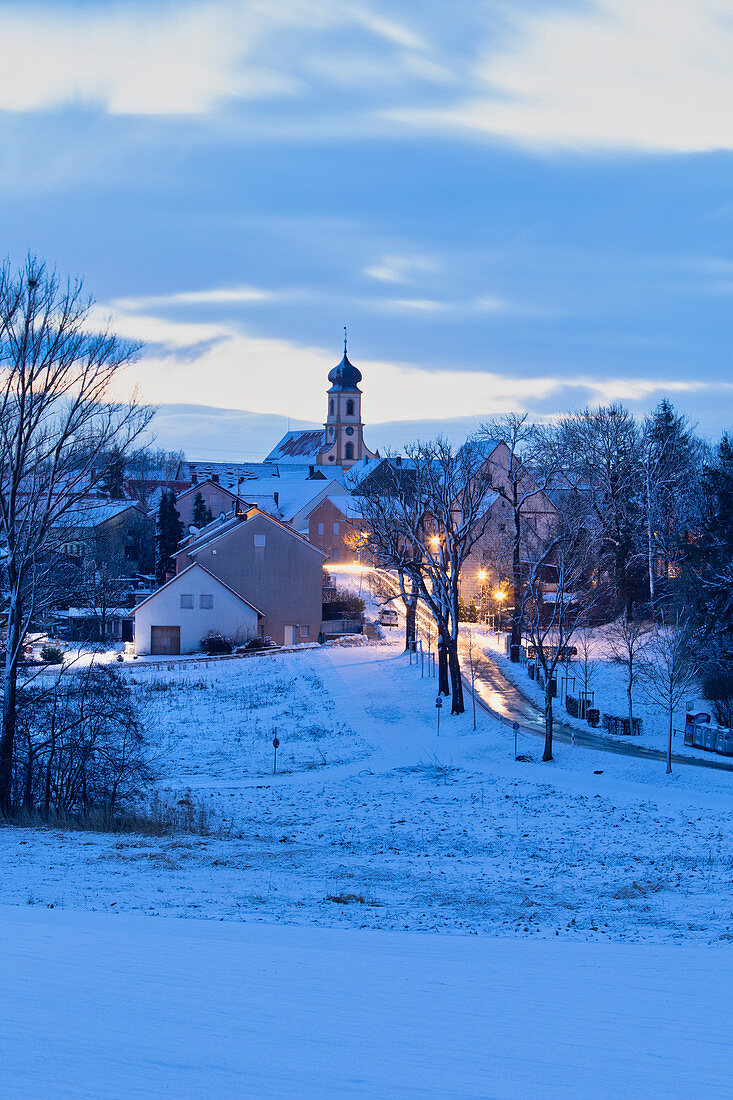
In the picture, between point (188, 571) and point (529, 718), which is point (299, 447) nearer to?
point (188, 571)

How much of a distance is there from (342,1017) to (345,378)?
147194 millimetres

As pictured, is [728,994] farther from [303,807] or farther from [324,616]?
[324,616]

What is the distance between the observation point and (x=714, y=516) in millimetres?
37500

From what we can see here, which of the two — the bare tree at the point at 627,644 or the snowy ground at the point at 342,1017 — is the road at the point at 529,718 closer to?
the bare tree at the point at 627,644

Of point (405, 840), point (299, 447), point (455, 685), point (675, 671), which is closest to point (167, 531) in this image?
point (455, 685)

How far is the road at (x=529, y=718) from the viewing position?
29109mm

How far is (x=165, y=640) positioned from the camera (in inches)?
2115

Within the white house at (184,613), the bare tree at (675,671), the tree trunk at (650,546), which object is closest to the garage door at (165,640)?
the white house at (184,613)

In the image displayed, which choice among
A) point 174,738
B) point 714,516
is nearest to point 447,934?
point 174,738

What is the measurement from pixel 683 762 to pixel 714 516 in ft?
42.3

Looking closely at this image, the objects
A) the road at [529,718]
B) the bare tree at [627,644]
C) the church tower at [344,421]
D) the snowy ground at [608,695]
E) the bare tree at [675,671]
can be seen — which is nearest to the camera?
the road at [529,718]

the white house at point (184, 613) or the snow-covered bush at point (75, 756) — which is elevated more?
the white house at point (184, 613)

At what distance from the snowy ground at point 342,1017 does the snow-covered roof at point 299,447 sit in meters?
144

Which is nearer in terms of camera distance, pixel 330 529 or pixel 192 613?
pixel 192 613
